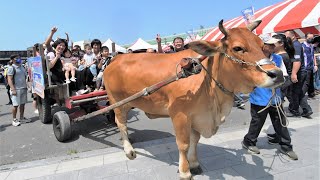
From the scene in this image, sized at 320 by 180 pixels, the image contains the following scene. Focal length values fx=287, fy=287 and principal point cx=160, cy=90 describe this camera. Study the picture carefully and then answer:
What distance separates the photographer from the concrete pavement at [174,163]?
3730 millimetres

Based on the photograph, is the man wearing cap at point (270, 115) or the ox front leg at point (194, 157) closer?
the ox front leg at point (194, 157)

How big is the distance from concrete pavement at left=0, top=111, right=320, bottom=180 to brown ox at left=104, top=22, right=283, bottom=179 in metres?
0.30

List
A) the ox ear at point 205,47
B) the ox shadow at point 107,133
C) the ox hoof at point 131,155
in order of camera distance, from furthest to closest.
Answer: the ox shadow at point 107,133 → the ox hoof at point 131,155 → the ox ear at point 205,47

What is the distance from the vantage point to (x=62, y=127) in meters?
5.25

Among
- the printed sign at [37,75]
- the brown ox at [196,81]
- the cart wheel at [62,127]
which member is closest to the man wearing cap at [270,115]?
the brown ox at [196,81]

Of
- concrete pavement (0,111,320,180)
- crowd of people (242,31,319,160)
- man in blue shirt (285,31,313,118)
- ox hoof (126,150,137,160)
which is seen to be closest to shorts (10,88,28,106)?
concrete pavement (0,111,320,180)

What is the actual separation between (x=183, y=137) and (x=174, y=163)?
0.91 m

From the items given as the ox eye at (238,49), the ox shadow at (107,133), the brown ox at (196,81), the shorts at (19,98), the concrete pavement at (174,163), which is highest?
the ox eye at (238,49)

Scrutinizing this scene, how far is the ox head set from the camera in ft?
8.36

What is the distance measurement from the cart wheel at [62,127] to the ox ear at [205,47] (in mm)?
3388

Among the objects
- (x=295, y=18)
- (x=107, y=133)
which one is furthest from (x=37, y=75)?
(x=295, y=18)

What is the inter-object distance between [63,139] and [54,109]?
3345 millimetres

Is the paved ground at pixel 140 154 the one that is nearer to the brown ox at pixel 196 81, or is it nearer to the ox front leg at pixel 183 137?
the ox front leg at pixel 183 137

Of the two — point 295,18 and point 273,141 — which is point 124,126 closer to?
point 273,141
